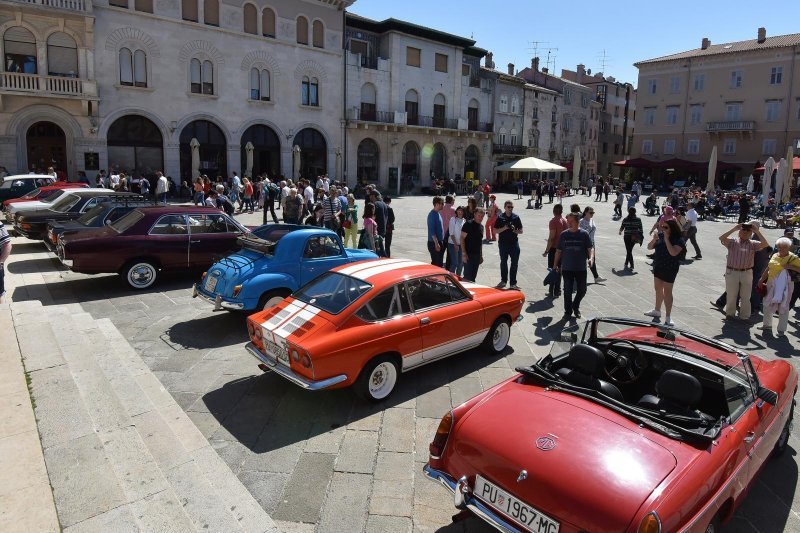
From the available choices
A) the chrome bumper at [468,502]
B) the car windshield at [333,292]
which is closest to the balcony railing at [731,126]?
the car windshield at [333,292]

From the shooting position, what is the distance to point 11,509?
3230 millimetres

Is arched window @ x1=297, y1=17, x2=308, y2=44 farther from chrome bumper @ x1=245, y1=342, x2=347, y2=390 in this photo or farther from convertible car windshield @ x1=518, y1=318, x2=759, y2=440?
convertible car windshield @ x1=518, y1=318, x2=759, y2=440

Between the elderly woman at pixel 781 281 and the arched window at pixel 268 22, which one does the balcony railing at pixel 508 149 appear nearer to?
the arched window at pixel 268 22

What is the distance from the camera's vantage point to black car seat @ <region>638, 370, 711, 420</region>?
3584 mm

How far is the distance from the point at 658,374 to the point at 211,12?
3049 centimetres

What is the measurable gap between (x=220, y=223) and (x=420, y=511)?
8.30 m

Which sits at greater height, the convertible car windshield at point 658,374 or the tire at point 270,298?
the convertible car windshield at point 658,374

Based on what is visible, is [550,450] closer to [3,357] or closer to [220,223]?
[3,357]

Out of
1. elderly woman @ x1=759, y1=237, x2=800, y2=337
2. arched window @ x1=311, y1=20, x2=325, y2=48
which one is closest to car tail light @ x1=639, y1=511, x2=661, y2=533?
elderly woman @ x1=759, y1=237, x2=800, y2=337

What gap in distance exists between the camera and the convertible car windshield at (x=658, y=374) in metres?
3.54

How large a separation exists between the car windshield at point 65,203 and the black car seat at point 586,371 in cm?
1335

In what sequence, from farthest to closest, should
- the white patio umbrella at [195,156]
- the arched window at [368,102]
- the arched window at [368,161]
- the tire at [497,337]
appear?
the arched window at [368,161]
the arched window at [368,102]
the white patio umbrella at [195,156]
the tire at [497,337]

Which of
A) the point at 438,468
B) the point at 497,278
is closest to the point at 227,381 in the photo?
the point at 438,468

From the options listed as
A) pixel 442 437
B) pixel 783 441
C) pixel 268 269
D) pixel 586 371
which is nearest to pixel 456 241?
pixel 268 269
